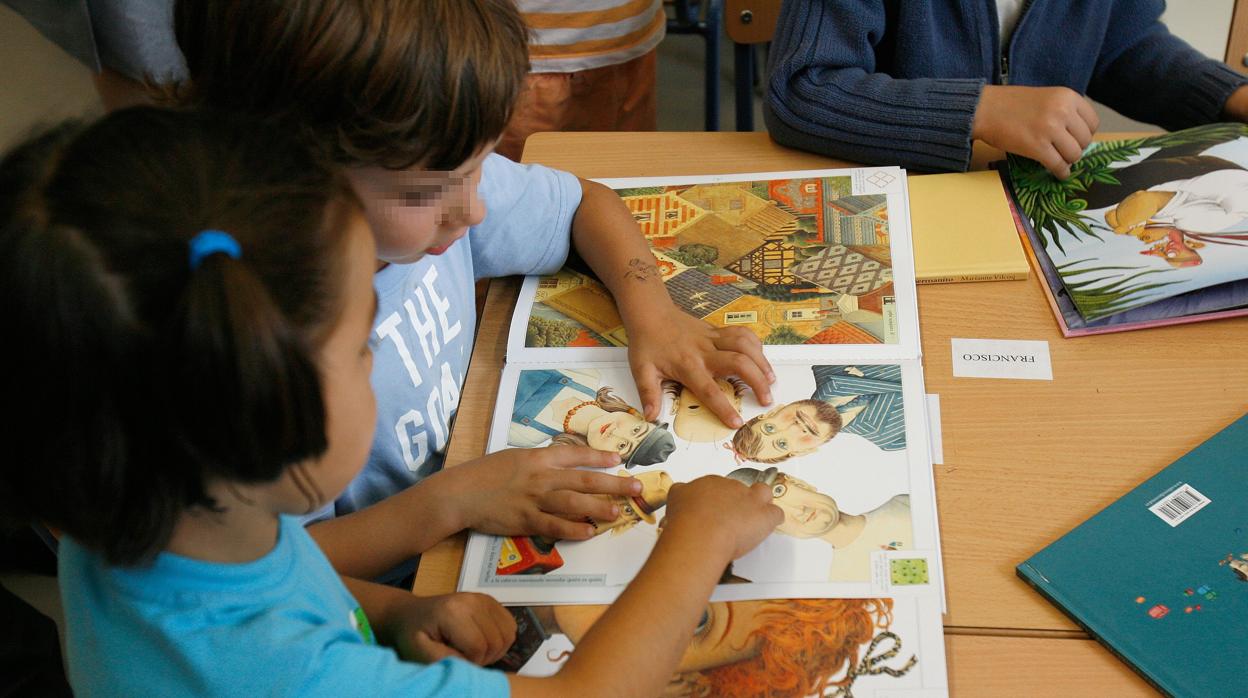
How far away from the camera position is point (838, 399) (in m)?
0.80

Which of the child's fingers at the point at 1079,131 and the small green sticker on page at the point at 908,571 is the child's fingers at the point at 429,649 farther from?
the child's fingers at the point at 1079,131

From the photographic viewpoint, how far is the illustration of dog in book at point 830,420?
2.51 feet

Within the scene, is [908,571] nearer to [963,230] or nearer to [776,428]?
[776,428]

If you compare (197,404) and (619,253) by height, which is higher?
(197,404)

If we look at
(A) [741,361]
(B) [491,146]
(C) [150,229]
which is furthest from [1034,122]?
(C) [150,229]

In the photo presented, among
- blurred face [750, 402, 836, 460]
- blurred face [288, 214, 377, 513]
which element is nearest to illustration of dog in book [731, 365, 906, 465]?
blurred face [750, 402, 836, 460]

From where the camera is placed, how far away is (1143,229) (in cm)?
90

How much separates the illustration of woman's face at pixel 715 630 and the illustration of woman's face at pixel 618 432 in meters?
0.15

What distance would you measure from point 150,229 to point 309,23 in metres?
0.27

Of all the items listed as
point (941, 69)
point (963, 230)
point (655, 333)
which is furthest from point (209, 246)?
point (941, 69)

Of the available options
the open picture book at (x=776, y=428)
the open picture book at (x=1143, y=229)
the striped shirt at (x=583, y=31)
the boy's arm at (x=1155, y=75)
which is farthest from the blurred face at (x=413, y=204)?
the boy's arm at (x=1155, y=75)

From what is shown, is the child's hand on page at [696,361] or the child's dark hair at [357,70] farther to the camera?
the child's hand on page at [696,361]

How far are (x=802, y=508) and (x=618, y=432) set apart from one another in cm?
16

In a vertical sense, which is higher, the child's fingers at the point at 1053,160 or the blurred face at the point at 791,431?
the child's fingers at the point at 1053,160
